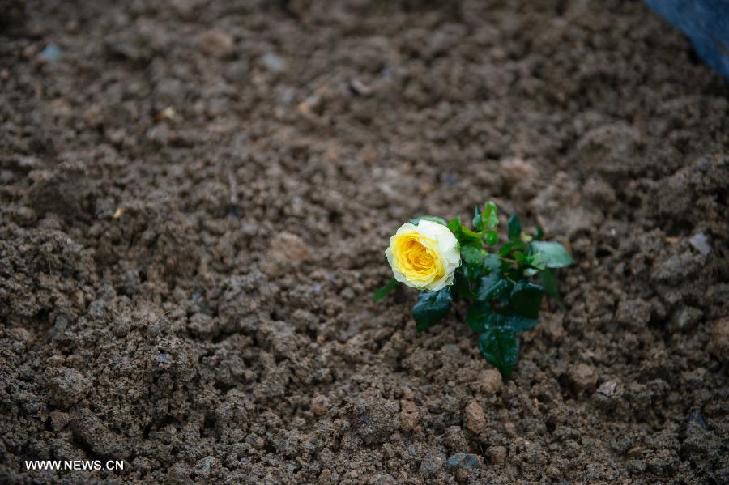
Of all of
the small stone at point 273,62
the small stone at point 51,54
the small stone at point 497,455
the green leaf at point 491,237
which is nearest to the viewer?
the small stone at point 497,455

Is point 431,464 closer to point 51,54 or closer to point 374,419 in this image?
point 374,419

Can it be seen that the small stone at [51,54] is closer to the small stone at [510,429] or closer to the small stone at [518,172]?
the small stone at [518,172]

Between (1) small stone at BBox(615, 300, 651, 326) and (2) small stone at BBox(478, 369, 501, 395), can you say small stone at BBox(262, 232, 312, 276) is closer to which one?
(2) small stone at BBox(478, 369, 501, 395)

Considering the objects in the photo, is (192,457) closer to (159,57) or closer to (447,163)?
(447,163)

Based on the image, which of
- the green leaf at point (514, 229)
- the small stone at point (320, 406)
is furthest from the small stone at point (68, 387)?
the green leaf at point (514, 229)

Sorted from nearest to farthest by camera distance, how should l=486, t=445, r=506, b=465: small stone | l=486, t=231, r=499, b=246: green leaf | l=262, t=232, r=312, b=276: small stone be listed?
l=486, t=445, r=506, b=465: small stone, l=486, t=231, r=499, b=246: green leaf, l=262, t=232, r=312, b=276: small stone

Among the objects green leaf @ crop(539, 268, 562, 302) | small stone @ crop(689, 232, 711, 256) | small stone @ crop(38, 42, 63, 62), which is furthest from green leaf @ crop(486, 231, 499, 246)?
small stone @ crop(38, 42, 63, 62)

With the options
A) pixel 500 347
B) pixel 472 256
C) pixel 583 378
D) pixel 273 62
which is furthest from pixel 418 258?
pixel 273 62
